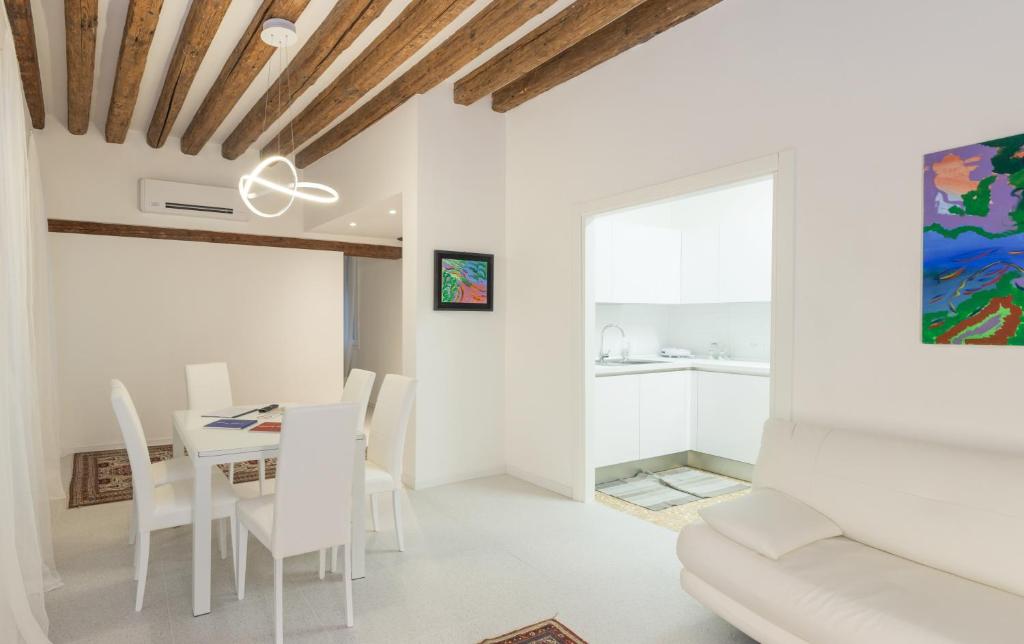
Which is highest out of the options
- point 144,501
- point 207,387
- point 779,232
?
point 779,232

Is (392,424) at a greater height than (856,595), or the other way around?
(392,424)

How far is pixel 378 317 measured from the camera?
8.23 m

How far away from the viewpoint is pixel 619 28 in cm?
351

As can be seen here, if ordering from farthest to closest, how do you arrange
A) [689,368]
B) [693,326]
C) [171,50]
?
[693,326] → [689,368] → [171,50]

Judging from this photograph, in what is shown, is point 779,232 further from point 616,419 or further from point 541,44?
point 616,419

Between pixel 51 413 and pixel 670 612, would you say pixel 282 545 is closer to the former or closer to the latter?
pixel 670 612

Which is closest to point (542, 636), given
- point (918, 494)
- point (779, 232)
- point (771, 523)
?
point (771, 523)

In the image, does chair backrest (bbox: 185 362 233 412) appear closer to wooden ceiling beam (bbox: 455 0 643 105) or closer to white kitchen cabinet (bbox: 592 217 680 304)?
wooden ceiling beam (bbox: 455 0 643 105)

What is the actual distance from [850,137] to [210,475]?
3164 mm

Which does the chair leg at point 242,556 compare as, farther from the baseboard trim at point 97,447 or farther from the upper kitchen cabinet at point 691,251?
the baseboard trim at point 97,447

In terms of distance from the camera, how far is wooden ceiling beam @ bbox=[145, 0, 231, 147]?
3139mm

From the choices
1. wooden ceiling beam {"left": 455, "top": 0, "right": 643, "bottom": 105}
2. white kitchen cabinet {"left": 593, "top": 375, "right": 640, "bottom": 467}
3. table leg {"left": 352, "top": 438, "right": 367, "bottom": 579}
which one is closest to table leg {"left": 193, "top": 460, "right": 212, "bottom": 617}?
table leg {"left": 352, "top": 438, "right": 367, "bottom": 579}

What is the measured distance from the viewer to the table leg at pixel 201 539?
8.30ft

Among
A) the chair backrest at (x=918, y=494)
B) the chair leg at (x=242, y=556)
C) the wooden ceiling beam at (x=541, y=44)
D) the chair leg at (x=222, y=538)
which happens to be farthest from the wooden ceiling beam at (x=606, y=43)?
the chair leg at (x=222, y=538)
